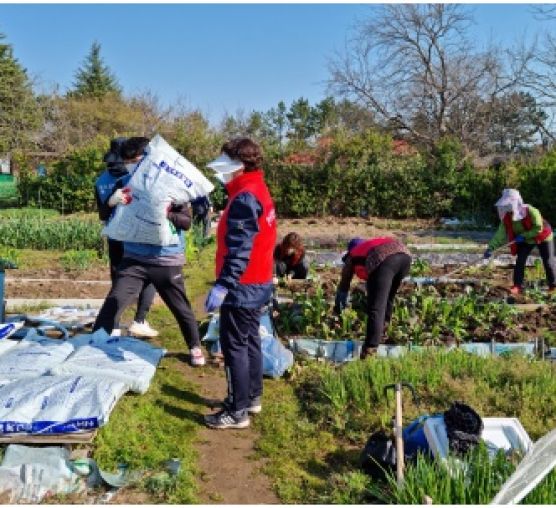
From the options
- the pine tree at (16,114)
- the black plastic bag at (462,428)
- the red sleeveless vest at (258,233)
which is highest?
the pine tree at (16,114)

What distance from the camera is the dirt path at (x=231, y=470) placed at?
3170 millimetres

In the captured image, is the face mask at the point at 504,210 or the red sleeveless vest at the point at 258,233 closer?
the red sleeveless vest at the point at 258,233

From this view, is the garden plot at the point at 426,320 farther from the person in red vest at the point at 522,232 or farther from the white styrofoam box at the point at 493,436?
the white styrofoam box at the point at 493,436

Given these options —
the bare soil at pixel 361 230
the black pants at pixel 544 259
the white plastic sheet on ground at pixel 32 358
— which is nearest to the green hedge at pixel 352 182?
the bare soil at pixel 361 230

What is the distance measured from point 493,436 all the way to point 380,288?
5.95ft

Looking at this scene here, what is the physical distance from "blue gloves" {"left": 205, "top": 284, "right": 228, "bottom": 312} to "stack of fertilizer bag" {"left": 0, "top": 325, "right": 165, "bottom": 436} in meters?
0.80

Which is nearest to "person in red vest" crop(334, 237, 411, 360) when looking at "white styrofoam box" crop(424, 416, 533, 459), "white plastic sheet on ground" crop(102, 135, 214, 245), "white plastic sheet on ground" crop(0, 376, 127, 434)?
"white plastic sheet on ground" crop(102, 135, 214, 245)

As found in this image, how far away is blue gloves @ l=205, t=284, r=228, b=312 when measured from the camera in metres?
3.65

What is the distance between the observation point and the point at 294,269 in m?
7.78

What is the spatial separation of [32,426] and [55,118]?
32.4 metres

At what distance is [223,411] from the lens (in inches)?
157

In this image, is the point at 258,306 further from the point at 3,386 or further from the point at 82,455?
the point at 3,386

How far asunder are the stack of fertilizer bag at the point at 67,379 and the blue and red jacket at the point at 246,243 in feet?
3.06

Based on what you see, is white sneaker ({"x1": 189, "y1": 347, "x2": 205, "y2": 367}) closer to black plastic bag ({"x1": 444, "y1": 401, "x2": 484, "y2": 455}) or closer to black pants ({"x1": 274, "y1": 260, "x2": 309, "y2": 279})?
black plastic bag ({"x1": 444, "y1": 401, "x2": 484, "y2": 455})
